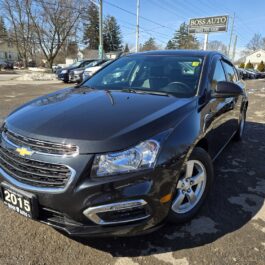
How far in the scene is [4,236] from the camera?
2.42 meters

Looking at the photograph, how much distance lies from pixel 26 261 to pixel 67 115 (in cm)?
116

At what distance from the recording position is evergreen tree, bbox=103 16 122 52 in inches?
2552

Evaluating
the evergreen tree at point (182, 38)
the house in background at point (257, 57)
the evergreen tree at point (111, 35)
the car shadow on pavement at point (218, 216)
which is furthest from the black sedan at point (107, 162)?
the house in background at point (257, 57)

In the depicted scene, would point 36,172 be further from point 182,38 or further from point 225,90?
point 182,38

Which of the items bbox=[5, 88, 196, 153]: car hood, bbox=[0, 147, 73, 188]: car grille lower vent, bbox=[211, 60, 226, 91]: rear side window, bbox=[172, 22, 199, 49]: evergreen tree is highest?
bbox=[172, 22, 199, 49]: evergreen tree

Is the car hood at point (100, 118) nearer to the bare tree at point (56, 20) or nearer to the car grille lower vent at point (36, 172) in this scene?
the car grille lower vent at point (36, 172)

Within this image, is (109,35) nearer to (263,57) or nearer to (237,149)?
(263,57)

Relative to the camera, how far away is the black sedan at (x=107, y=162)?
1.92 metres

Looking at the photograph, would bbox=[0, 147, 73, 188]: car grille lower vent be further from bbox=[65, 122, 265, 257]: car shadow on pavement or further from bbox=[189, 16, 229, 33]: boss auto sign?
bbox=[189, 16, 229, 33]: boss auto sign

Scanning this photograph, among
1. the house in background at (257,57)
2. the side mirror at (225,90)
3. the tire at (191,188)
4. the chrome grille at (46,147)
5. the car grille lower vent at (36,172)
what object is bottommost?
the house in background at (257,57)

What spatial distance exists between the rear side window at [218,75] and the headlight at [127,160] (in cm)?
150

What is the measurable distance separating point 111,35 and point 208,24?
40667 millimetres

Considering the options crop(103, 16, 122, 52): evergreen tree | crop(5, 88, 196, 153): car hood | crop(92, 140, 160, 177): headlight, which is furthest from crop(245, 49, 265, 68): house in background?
crop(92, 140, 160, 177): headlight

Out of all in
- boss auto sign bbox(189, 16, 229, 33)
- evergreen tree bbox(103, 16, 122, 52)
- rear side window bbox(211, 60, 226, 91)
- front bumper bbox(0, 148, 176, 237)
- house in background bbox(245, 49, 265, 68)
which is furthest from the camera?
house in background bbox(245, 49, 265, 68)
